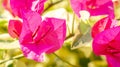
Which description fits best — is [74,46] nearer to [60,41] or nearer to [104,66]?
[60,41]

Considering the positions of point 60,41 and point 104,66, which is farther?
point 104,66

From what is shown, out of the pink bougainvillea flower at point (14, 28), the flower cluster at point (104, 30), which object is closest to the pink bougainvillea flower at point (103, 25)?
the flower cluster at point (104, 30)

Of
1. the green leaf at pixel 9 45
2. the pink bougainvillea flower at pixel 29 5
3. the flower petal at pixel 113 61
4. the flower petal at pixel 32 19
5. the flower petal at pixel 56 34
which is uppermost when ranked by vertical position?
the pink bougainvillea flower at pixel 29 5

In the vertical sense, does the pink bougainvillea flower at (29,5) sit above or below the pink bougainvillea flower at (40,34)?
above

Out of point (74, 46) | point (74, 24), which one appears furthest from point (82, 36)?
point (74, 24)

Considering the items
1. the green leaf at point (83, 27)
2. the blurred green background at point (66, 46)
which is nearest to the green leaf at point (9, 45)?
the blurred green background at point (66, 46)

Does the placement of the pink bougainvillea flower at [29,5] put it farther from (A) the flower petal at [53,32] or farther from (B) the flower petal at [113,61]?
(B) the flower petal at [113,61]

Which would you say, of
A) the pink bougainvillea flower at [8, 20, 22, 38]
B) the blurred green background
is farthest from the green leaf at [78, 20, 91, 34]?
the pink bougainvillea flower at [8, 20, 22, 38]
